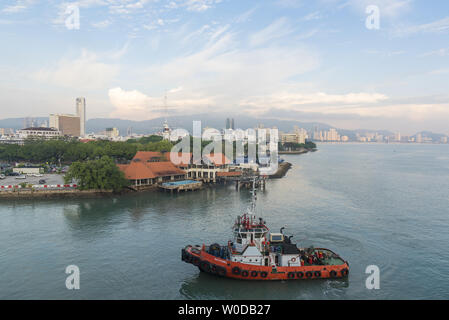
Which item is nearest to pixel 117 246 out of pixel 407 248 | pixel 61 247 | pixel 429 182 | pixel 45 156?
pixel 61 247

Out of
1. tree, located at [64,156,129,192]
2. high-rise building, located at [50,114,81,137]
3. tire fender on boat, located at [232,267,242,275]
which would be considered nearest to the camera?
tire fender on boat, located at [232,267,242,275]

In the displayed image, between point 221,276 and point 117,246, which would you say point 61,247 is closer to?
point 117,246

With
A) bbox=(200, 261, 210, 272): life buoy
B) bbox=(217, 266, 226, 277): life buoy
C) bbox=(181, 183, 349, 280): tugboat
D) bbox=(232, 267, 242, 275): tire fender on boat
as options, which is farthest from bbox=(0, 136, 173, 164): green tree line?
bbox=(232, 267, 242, 275): tire fender on boat

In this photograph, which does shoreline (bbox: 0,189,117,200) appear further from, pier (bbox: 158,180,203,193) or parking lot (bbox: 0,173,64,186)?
pier (bbox: 158,180,203,193)

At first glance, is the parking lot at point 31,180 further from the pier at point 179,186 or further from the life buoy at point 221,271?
the life buoy at point 221,271

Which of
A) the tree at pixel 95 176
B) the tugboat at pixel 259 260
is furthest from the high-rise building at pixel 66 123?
the tugboat at pixel 259 260

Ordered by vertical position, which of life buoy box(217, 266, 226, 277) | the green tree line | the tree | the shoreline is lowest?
life buoy box(217, 266, 226, 277)
